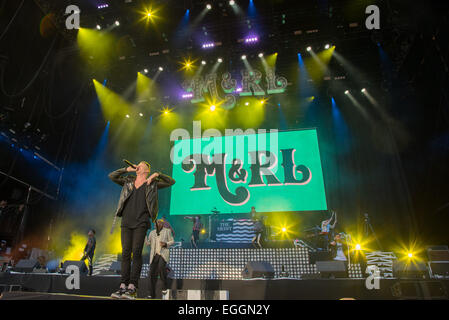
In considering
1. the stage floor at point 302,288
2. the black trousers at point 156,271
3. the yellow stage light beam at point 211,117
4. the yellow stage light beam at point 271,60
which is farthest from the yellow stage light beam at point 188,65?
the stage floor at point 302,288

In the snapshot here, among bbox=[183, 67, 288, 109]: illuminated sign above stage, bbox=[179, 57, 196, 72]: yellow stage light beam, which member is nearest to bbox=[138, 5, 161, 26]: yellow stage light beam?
bbox=[179, 57, 196, 72]: yellow stage light beam

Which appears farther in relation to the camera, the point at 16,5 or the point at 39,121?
the point at 39,121

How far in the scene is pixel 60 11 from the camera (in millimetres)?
9242

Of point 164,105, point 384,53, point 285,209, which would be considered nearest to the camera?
point 384,53

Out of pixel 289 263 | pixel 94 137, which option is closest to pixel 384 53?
pixel 289 263

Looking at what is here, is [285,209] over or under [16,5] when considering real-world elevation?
under

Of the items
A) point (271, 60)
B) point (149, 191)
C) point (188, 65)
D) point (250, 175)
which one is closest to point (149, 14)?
point (188, 65)

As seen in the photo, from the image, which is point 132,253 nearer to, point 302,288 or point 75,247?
point 302,288

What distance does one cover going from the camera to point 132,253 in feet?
10.7

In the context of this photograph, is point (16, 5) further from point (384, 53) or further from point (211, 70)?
point (384, 53)

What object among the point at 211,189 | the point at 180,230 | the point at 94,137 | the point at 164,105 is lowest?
the point at 180,230

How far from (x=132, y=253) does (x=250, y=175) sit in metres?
8.85

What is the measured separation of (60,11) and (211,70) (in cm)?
575

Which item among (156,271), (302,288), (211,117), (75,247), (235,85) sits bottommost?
(302,288)
